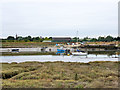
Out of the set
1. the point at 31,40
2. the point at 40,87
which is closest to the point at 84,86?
the point at 40,87

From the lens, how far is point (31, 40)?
4958 inches

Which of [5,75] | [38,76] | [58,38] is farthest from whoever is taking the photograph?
[58,38]

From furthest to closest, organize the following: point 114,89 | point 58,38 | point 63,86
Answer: point 58,38, point 63,86, point 114,89

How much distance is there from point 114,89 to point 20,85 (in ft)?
26.9

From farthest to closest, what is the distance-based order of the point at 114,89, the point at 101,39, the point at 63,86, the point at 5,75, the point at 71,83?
the point at 101,39 < the point at 5,75 < the point at 71,83 < the point at 63,86 < the point at 114,89

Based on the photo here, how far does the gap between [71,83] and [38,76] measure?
480 centimetres

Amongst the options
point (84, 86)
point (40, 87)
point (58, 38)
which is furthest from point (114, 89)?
point (58, 38)

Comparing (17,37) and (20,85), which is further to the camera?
(17,37)

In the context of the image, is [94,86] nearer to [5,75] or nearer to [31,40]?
[5,75]

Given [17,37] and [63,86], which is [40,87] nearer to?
[63,86]

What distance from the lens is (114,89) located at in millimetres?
13078

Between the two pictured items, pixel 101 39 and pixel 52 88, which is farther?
pixel 101 39

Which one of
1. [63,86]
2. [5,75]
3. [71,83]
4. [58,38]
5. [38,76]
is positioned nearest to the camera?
[63,86]

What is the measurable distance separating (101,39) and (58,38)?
122 feet
